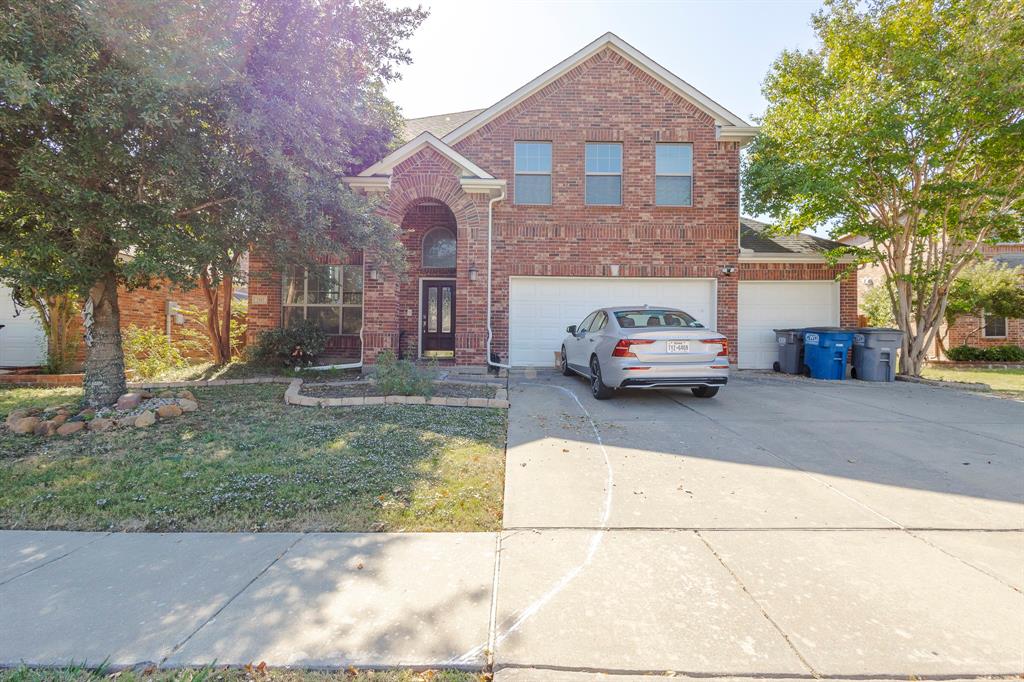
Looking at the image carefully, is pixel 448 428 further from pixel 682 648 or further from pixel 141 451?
pixel 682 648

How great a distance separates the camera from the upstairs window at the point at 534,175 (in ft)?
37.4

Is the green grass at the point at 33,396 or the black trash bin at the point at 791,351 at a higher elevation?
the black trash bin at the point at 791,351

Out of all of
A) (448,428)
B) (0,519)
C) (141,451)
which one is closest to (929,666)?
(448,428)

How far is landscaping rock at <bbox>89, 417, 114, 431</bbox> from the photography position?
5652 millimetres

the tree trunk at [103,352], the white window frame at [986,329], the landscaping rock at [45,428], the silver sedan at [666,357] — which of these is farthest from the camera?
the white window frame at [986,329]

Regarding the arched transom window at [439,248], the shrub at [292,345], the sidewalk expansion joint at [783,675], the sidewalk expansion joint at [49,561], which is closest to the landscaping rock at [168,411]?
the sidewalk expansion joint at [49,561]

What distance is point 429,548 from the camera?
2889mm

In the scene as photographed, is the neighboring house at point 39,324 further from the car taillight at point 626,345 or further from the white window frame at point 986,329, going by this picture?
the white window frame at point 986,329

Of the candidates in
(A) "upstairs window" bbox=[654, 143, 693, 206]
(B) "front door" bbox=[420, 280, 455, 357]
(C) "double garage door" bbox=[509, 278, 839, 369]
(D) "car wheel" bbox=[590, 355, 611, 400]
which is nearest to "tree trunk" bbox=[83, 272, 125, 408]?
(B) "front door" bbox=[420, 280, 455, 357]

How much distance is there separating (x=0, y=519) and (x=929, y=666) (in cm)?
566

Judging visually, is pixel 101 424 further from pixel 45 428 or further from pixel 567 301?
pixel 567 301

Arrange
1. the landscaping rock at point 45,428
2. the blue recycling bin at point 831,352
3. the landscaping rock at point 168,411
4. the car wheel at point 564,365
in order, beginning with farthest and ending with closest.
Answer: the blue recycling bin at point 831,352 < the car wheel at point 564,365 < the landscaping rock at point 168,411 < the landscaping rock at point 45,428

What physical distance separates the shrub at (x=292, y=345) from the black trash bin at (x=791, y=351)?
11290mm

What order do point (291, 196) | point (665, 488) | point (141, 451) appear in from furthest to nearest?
point (291, 196), point (141, 451), point (665, 488)
